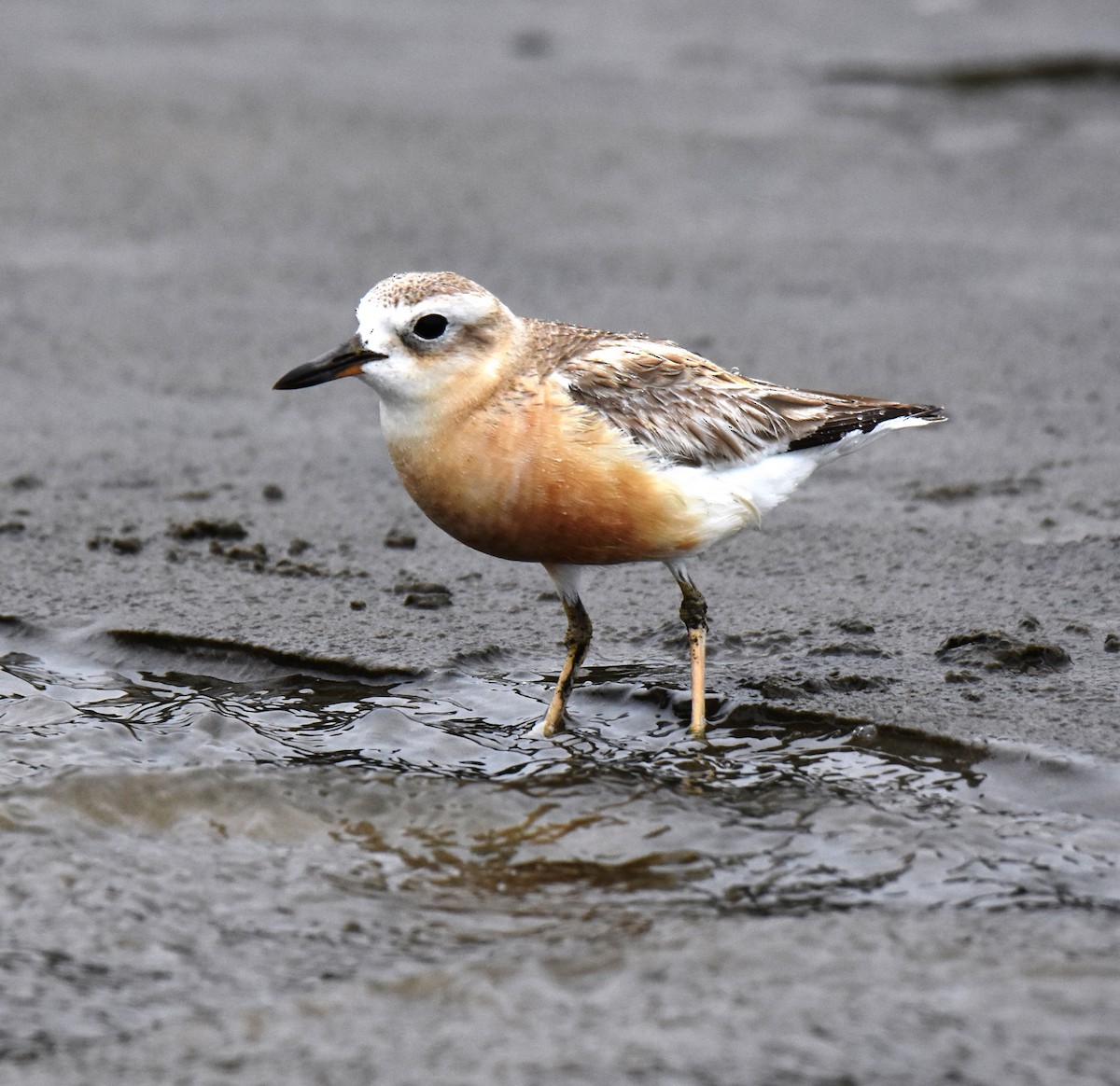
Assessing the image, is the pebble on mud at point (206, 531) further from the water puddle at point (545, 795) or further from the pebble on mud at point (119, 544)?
the water puddle at point (545, 795)

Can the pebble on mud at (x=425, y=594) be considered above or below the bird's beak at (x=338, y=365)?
below

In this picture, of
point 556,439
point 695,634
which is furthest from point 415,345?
point 695,634

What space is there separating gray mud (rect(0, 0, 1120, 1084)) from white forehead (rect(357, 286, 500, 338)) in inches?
61.2

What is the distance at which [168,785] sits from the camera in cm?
606

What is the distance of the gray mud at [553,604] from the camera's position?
487 centimetres

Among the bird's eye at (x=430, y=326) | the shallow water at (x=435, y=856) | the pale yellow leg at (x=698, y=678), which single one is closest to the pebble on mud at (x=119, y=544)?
the shallow water at (x=435, y=856)

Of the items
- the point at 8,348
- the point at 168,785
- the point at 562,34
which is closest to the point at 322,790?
the point at 168,785

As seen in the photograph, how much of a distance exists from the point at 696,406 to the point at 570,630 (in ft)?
3.40

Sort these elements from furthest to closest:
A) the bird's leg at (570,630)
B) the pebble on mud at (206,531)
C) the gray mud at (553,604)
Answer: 1. the pebble on mud at (206,531)
2. the bird's leg at (570,630)
3. the gray mud at (553,604)

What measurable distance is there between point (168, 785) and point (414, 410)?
1.61 metres

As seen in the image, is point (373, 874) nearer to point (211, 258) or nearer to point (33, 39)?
point (211, 258)

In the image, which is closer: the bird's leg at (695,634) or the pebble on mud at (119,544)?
the bird's leg at (695,634)

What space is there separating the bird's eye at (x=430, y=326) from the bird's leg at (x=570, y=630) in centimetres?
103

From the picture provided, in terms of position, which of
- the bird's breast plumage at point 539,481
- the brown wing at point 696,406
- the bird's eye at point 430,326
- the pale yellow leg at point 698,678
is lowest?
the pale yellow leg at point 698,678
